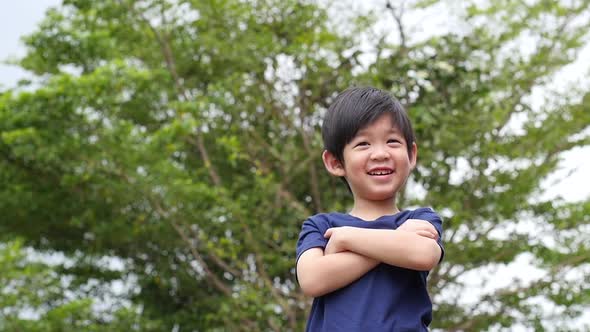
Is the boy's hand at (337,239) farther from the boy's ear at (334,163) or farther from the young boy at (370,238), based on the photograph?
the boy's ear at (334,163)

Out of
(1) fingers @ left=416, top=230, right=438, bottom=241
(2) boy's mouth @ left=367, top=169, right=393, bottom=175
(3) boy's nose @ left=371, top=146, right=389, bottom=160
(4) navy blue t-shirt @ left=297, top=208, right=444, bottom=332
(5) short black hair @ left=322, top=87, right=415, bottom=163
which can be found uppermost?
(5) short black hair @ left=322, top=87, right=415, bottom=163

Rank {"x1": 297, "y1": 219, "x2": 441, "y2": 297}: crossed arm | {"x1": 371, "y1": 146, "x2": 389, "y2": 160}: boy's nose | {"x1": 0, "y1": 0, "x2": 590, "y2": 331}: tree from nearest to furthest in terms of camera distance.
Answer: {"x1": 297, "y1": 219, "x2": 441, "y2": 297}: crossed arm
{"x1": 371, "y1": 146, "x2": 389, "y2": 160}: boy's nose
{"x1": 0, "y1": 0, "x2": 590, "y2": 331}: tree

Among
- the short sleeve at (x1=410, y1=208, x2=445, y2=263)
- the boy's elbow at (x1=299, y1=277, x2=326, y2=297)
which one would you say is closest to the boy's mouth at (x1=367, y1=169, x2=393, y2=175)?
the short sleeve at (x1=410, y1=208, x2=445, y2=263)

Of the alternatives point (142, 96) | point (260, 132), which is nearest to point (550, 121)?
point (260, 132)

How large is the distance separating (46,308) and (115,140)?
5.77 feet

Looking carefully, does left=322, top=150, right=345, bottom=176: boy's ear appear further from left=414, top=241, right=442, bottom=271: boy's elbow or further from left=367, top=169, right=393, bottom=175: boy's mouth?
left=414, top=241, right=442, bottom=271: boy's elbow

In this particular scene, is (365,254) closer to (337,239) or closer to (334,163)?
(337,239)

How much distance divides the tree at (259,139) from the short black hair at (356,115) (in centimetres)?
374

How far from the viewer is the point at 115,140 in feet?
19.9

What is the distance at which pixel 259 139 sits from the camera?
661cm

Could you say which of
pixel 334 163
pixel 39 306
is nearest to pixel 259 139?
pixel 39 306

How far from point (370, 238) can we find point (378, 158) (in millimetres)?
179

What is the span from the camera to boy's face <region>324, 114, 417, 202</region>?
1.63 meters

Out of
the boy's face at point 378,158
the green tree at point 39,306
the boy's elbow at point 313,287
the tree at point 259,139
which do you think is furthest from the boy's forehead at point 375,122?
the green tree at point 39,306
